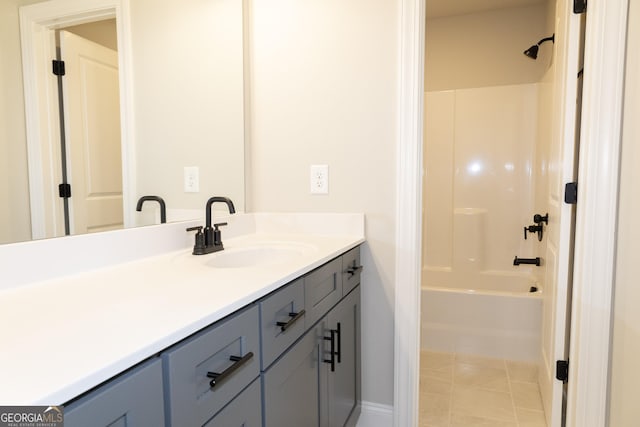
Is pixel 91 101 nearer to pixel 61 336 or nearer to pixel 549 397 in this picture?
pixel 61 336

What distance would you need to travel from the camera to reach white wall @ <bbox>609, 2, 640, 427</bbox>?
1.20 metres

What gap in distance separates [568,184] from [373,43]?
0.96m

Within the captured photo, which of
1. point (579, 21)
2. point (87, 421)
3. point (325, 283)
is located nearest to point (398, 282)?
point (325, 283)

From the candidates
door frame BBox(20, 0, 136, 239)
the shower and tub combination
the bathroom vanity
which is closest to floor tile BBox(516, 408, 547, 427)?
the bathroom vanity

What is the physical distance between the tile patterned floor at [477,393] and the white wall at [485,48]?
2096 millimetres

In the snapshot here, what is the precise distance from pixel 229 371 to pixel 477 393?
5.89 ft

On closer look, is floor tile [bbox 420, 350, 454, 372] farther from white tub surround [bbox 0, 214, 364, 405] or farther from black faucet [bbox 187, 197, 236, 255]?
black faucet [bbox 187, 197, 236, 255]

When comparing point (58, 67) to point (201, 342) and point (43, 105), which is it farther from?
point (201, 342)

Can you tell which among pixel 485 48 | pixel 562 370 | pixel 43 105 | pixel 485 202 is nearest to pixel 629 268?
pixel 562 370

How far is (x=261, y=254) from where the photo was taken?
60.9 inches

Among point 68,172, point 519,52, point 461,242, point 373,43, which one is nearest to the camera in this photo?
point 68,172

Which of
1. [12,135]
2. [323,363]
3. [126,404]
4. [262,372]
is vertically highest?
[12,135]

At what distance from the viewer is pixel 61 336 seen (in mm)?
596

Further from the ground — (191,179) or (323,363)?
(191,179)
